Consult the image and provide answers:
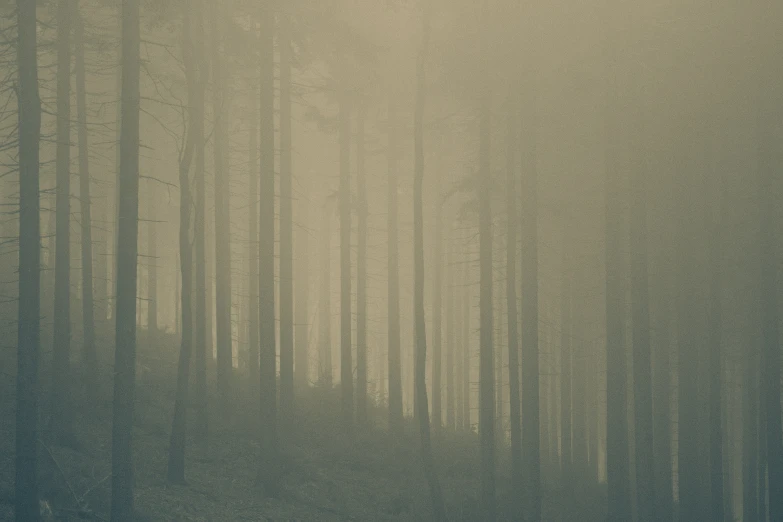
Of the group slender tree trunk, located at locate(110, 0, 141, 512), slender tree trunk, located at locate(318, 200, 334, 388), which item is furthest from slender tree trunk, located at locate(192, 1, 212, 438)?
slender tree trunk, located at locate(318, 200, 334, 388)

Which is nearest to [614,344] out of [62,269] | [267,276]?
[267,276]

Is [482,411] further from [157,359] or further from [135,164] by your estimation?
[157,359]

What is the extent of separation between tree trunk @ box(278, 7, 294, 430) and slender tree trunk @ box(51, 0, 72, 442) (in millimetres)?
4574

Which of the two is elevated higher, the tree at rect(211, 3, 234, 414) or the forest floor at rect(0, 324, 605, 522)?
the tree at rect(211, 3, 234, 414)

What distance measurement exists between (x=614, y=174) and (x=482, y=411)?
249 inches

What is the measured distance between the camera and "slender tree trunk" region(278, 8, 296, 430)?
577 inches

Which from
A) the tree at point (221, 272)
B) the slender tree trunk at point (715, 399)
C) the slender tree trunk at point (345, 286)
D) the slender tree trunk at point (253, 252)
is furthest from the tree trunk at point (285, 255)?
the slender tree trunk at point (715, 399)

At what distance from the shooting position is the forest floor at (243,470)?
11125mm

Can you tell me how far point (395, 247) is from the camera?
771 inches

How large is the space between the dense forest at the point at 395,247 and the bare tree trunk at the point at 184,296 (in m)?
0.06

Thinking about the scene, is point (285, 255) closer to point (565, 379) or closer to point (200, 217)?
point (200, 217)

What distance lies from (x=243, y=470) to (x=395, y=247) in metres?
8.45

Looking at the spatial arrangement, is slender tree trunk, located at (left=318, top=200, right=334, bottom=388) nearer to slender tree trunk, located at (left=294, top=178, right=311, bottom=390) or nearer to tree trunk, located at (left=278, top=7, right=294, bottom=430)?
→ slender tree trunk, located at (left=294, top=178, right=311, bottom=390)

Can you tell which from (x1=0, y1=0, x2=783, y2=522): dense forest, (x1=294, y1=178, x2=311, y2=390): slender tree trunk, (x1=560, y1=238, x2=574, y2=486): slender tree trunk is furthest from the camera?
(x1=294, y1=178, x2=311, y2=390): slender tree trunk
